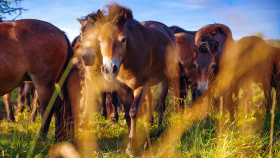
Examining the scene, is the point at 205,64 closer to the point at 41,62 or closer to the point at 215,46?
the point at 215,46

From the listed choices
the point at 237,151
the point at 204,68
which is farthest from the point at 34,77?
the point at 237,151

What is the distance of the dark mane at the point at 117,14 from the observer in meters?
3.17

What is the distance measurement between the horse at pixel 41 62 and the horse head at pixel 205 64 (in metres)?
2.05

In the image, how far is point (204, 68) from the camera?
12.4ft

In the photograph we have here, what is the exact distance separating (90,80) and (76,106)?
0.82 m

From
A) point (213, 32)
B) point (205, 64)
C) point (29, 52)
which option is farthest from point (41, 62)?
point (213, 32)

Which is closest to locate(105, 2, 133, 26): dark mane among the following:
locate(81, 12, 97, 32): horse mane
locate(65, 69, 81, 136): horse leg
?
locate(81, 12, 97, 32): horse mane

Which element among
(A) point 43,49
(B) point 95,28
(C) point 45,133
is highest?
(B) point 95,28

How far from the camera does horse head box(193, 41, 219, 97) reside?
3711 mm

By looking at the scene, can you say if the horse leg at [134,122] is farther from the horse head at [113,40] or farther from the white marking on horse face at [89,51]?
the white marking on horse face at [89,51]

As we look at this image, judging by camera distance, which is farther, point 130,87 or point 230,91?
point 230,91

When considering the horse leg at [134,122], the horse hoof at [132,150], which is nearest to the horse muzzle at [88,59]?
the horse leg at [134,122]

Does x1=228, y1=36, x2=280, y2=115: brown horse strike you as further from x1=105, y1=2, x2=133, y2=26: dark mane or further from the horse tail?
the horse tail

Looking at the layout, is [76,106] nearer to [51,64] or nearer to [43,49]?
[51,64]
